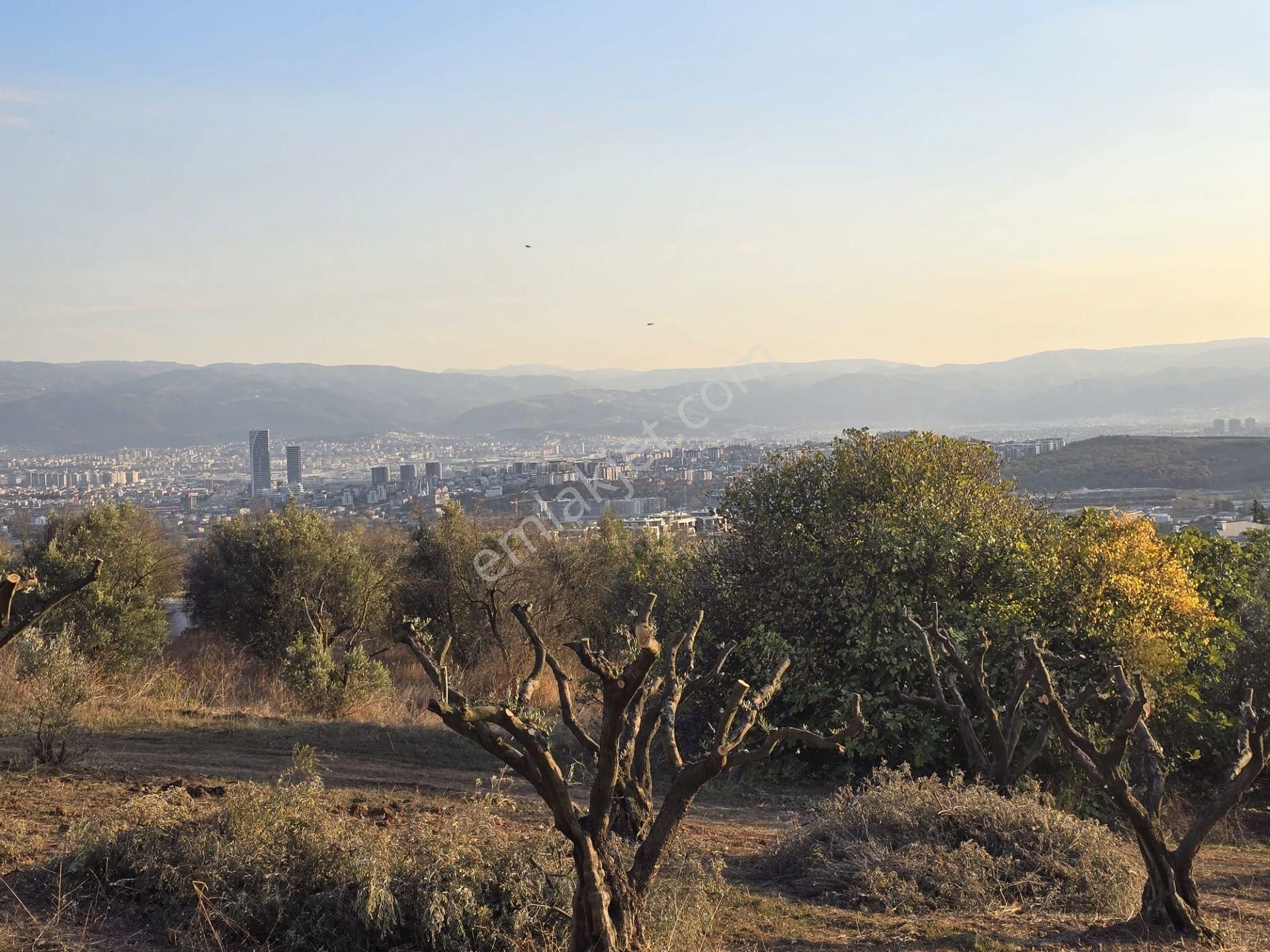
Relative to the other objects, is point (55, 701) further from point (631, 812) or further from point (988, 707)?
point (988, 707)

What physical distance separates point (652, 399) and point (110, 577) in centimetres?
5936

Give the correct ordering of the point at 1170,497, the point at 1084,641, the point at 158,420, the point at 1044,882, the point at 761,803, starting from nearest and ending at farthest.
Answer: the point at 1044,882 < the point at 761,803 < the point at 1084,641 < the point at 1170,497 < the point at 158,420

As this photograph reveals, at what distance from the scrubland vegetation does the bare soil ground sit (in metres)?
0.05

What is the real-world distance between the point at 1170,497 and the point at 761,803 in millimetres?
33123

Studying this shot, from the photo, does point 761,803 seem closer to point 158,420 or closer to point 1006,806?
point 1006,806

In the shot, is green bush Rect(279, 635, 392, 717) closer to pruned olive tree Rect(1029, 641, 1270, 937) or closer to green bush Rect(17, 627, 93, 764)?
green bush Rect(17, 627, 93, 764)

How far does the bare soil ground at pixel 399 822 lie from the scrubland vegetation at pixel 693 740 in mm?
46

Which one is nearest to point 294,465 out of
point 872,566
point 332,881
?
point 872,566

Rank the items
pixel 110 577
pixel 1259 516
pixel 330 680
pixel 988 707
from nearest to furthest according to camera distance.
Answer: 1. pixel 988 707
2. pixel 330 680
3. pixel 110 577
4. pixel 1259 516

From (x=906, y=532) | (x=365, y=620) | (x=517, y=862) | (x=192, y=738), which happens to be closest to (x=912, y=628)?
(x=906, y=532)

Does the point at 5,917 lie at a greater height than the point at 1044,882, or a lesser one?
greater

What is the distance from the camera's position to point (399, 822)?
7.53 m

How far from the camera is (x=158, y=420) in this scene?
354ft

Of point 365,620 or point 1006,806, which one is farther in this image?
point 365,620
